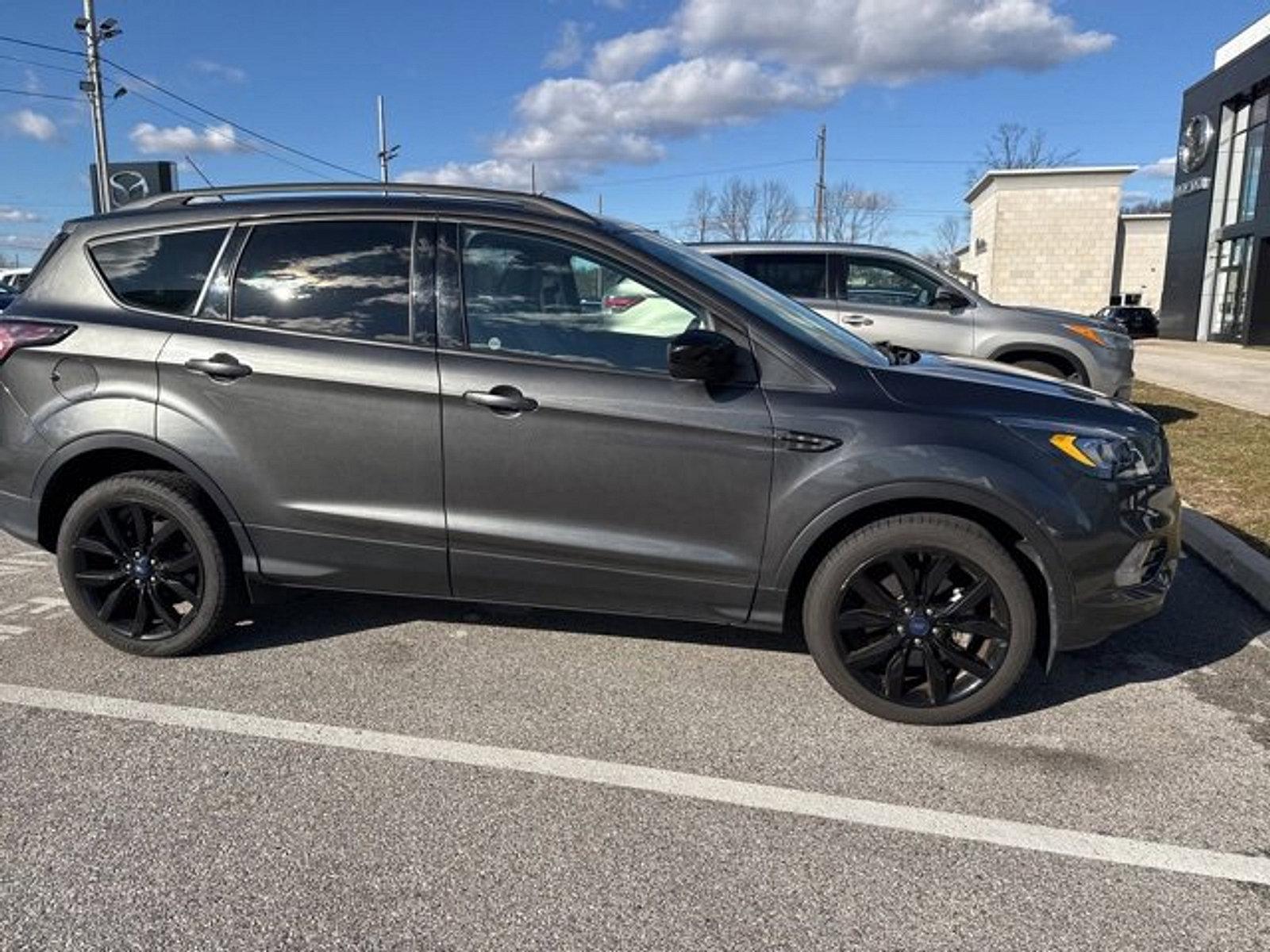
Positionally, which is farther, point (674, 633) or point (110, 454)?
point (674, 633)

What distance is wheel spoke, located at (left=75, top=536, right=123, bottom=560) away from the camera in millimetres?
3824

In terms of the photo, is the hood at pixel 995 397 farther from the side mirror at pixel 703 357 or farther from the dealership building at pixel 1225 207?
the dealership building at pixel 1225 207

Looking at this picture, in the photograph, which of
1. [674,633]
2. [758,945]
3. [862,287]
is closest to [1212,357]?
[862,287]

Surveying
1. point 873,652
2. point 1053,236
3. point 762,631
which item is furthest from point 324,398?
point 1053,236

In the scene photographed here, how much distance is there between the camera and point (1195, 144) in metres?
33.7

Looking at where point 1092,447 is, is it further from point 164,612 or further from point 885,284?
point 885,284

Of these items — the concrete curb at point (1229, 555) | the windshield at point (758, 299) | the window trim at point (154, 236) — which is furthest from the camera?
the concrete curb at point (1229, 555)

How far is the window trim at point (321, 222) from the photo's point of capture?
3516 millimetres

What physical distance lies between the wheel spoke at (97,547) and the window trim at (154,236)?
3.15ft

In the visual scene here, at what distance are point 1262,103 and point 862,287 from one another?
2975 cm

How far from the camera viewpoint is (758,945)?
226cm

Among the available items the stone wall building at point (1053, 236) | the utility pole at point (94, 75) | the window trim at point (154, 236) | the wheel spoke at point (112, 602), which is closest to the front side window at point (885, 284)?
the window trim at point (154, 236)

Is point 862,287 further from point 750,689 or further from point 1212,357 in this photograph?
point 1212,357

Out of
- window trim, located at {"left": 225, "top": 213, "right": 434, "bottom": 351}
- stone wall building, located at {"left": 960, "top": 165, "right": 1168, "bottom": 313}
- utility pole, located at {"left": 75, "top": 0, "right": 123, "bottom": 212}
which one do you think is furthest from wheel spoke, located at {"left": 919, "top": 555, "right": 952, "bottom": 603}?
stone wall building, located at {"left": 960, "top": 165, "right": 1168, "bottom": 313}
